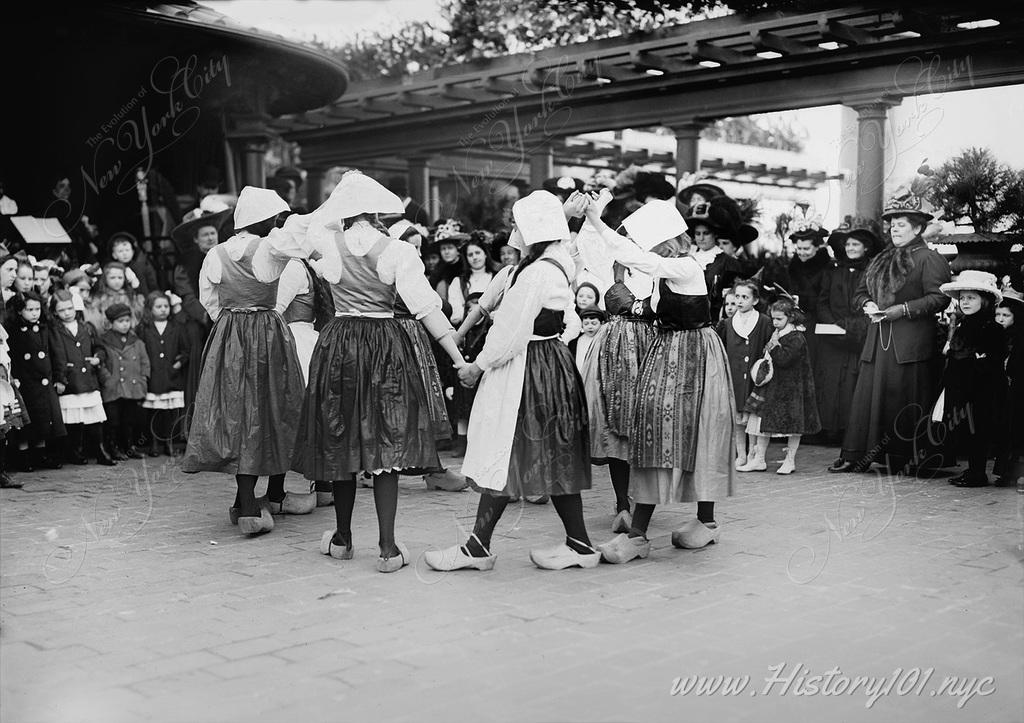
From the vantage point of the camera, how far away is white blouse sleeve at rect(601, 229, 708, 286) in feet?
19.0

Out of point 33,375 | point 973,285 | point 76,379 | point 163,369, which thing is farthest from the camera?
point 163,369

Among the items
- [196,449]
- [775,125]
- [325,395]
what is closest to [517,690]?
[325,395]

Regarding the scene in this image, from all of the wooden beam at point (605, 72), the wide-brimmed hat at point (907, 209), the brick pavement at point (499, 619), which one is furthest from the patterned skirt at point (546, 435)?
the wooden beam at point (605, 72)

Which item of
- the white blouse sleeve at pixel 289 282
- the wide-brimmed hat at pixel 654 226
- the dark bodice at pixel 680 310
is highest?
the wide-brimmed hat at pixel 654 226

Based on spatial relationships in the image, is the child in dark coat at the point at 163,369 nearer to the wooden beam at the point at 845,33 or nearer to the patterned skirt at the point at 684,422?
the patterned skirt at the point at 684,422

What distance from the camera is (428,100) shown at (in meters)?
15.2

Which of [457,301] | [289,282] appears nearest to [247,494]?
[289,282]

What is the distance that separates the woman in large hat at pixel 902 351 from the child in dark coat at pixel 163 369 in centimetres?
570

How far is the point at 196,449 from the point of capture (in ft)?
21.6

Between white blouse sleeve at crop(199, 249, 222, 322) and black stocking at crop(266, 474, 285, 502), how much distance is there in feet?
3.54

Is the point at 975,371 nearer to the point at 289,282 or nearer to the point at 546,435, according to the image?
the point at 546,435

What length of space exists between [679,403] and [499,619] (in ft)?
5.72

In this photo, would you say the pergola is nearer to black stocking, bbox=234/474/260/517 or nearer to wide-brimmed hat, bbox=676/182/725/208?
wide-brimmed hat, bbox=676/182/725/208

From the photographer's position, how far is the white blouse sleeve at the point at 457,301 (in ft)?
32.7
